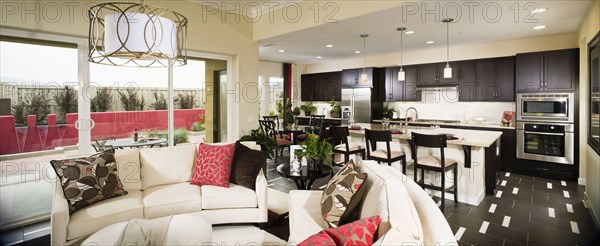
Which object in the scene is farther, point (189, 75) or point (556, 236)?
point (189, 75)

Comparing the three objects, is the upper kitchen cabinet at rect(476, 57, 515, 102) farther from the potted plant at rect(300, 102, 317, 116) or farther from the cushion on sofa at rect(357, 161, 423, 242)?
the cushion on sofa at rect(357, 161, 423, 242)

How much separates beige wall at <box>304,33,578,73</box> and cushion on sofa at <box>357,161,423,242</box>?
→ 5167mm

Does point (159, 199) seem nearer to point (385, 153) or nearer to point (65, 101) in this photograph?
point (65, 101)

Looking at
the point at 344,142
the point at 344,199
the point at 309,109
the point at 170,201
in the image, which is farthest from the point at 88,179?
the point at 309,109

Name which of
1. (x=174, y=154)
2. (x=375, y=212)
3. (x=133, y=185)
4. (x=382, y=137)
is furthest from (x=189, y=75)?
(x=375, y=212)

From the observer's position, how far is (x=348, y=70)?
8.23m

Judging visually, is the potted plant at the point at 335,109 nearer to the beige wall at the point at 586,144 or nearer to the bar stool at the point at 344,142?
the bar stool at the point at 344,142

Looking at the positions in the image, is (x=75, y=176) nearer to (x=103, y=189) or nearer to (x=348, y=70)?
(x=103, y=189)

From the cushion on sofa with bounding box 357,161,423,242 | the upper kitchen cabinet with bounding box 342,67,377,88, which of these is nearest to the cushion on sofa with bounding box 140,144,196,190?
the cushion on sofa with bounding box 357,161,423,242

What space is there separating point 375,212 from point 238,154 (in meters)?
2.01

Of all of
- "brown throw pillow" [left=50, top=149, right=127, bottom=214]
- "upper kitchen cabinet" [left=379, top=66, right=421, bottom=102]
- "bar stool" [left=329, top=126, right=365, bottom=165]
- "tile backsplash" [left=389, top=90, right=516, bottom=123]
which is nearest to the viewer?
"brown throw pillow" [left=50, top=149, right=127, bottom=214]

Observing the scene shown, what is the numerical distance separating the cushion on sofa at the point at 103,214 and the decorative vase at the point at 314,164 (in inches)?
68.0

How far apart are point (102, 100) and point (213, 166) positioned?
1.94m

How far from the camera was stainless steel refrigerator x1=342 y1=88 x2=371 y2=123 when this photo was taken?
25.2ft
